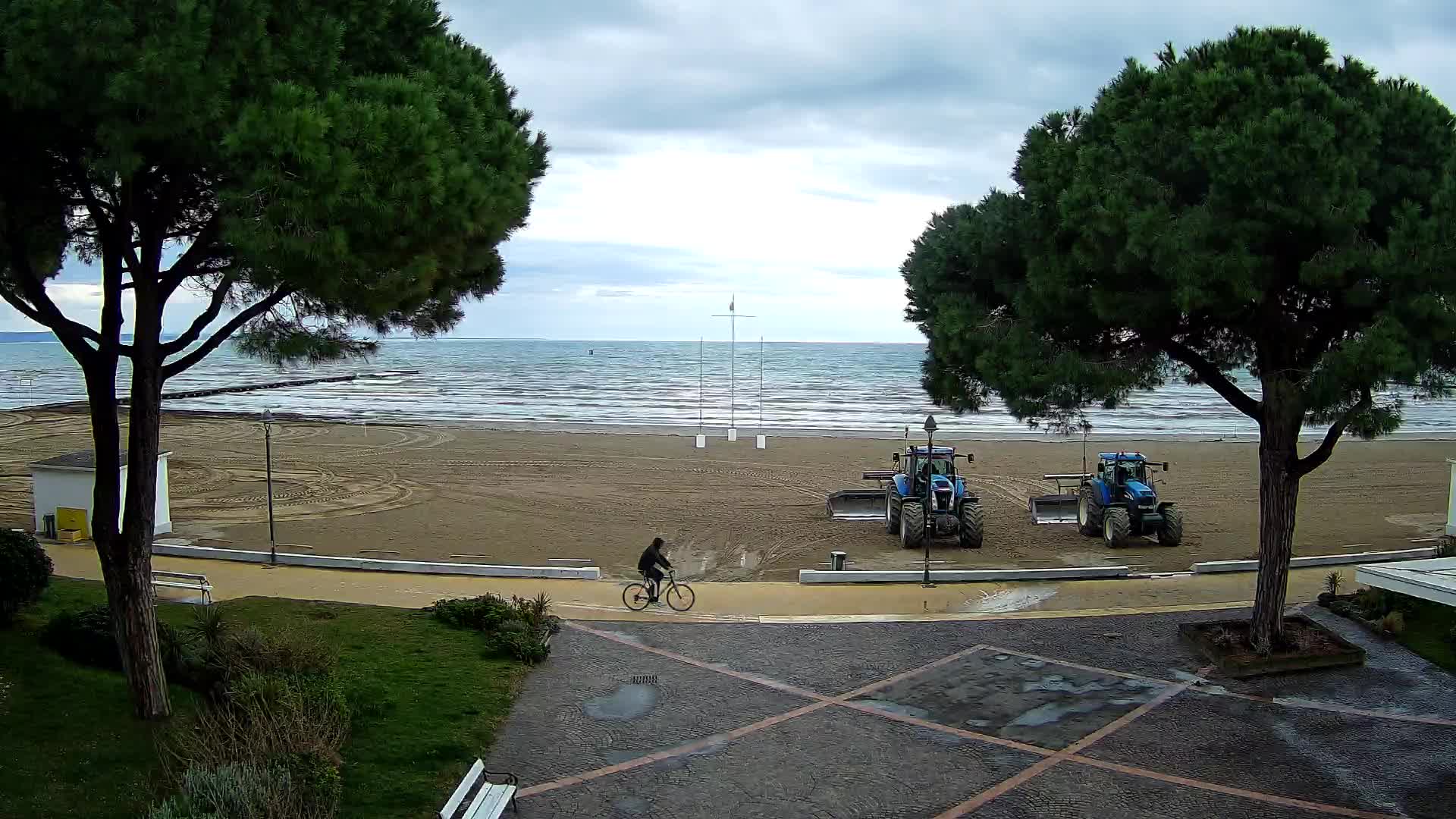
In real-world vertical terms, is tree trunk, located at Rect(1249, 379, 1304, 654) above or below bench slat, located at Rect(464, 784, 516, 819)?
above

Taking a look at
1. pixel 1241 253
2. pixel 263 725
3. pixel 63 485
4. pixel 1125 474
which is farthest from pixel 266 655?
pixel 1125 474

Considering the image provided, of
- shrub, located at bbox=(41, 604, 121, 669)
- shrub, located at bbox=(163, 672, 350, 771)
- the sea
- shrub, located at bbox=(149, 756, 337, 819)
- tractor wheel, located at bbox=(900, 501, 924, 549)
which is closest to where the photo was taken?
shrub, located at bbox=(149, 756, 337, 819)

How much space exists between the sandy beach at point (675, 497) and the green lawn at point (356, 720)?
24.3 feet

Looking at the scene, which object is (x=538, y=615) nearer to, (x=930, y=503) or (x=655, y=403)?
(x=930, y=503)

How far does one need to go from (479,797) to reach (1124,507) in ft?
54.4

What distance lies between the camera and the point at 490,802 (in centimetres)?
723

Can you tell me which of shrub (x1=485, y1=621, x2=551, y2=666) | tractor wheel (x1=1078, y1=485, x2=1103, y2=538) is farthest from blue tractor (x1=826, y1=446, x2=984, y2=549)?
shrub (x1=485, y1=621, x2=551, y2=666)

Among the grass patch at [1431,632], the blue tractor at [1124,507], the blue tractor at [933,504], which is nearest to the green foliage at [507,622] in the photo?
the blue tractor at [933,504]

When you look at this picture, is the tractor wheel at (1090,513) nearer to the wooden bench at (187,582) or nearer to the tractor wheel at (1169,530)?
the tractor wheel at (1169,530)

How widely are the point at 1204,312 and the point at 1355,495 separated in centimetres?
2037

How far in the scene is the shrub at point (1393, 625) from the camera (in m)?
12.3

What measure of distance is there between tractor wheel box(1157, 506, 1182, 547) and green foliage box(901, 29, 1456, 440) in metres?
8.81

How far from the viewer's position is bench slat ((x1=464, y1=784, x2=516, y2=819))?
6980 millimetres

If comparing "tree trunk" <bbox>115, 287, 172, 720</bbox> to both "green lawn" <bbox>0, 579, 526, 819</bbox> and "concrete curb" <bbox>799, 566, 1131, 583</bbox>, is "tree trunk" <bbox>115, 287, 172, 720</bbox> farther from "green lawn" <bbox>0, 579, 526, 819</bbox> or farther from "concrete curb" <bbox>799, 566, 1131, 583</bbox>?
"concrete curb" <bbox>799, 566, 1131, 583</bbox>
